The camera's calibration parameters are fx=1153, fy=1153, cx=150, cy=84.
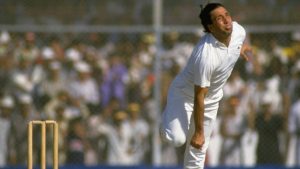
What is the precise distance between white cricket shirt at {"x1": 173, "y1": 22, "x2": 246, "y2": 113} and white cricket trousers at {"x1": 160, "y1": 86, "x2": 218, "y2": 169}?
0.07 metres

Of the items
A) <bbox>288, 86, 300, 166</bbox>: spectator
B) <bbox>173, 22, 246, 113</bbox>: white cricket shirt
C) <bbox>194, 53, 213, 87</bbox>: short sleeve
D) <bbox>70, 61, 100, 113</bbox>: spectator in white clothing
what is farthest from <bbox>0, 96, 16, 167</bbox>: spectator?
<bbox>194, 53, 213, 87</bbox>: short sleeve

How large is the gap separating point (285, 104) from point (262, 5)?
1321 mm

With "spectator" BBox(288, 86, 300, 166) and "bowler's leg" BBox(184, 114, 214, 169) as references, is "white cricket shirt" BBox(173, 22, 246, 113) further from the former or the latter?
"spectator" BBox(288, 86, 300, 166)

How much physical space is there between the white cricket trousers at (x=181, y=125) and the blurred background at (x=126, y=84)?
4279 mm

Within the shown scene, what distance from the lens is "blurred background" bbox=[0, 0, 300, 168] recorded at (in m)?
14.6

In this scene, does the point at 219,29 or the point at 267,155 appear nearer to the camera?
the point at 219,29

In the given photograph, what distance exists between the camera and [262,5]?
14891mm

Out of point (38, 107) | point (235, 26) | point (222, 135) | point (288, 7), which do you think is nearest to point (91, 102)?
point (38, 107)

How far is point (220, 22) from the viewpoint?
9664 millimetres

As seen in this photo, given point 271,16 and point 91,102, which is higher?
point 271,16

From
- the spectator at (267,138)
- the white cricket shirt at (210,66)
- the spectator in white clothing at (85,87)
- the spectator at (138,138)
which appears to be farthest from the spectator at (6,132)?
the white cricket shirt at (210,66)

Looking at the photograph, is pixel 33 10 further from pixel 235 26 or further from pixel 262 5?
pixel 235 26

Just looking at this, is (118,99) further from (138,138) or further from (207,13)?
(207,13)

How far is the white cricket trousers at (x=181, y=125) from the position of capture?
10.1 meters
